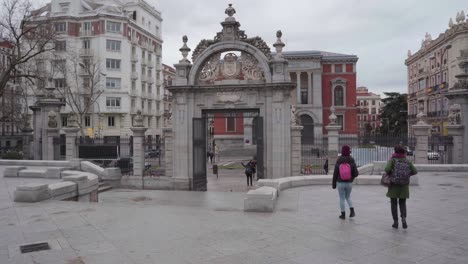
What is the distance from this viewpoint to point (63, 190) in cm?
1041

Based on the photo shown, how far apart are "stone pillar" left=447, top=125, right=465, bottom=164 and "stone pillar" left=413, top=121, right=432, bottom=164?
61.6 inches

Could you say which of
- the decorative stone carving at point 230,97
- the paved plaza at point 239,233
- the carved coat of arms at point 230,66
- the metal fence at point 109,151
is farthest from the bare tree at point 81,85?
the paved plaza at point 239,233

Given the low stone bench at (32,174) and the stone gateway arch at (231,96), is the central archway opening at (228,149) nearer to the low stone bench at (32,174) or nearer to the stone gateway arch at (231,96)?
the stone gateway arch at (231,96)

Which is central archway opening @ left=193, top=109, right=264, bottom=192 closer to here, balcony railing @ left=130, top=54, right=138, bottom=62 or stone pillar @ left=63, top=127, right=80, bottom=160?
stone pillar @ left=63, top=127, right=80, bottom=160

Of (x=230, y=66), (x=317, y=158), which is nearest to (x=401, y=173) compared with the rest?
(x=230, y=66)

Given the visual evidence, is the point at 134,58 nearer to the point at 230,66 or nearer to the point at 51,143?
the point at 51,143

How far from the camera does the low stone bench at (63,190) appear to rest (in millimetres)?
10016

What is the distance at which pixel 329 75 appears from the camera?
5969 cm

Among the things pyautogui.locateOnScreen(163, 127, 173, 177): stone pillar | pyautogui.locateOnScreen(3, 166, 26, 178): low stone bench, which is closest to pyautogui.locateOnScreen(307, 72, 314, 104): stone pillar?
pyautogui.locateOnScreen(163, 127, 173, 177): stone pillar

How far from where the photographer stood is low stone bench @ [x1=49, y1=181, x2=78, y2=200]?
1002 cm

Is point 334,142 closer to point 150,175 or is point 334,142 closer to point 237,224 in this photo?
point 150,175

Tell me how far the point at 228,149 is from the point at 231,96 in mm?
32757

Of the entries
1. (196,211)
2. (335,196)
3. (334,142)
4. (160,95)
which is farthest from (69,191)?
(160,95)

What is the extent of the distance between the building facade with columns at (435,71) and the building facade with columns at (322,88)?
1018 centimetres
